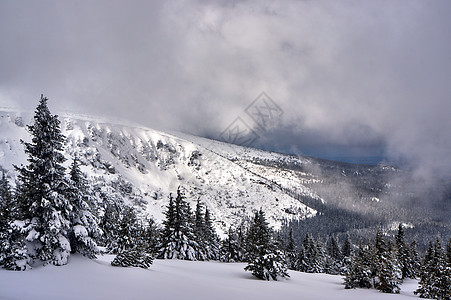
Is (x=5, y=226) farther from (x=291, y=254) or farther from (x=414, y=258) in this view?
(x=414, y=258)

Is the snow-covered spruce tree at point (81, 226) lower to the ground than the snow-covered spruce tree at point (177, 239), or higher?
higher

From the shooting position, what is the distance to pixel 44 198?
554 inches

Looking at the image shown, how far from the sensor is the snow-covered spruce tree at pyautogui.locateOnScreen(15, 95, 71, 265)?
1343 centimetres

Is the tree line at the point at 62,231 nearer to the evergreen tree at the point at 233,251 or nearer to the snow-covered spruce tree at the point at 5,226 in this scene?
the snow-covered spruce tree at the point at 5,226

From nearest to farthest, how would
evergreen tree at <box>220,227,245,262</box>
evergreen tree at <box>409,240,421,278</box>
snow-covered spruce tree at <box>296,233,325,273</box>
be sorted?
1. evergreen tree at <box>409,240,421,278</box>
2. evergreen tree at <box>220,227,245,262</box>
3. snow-covered spruce tree at <box>296,233,325,273</box>

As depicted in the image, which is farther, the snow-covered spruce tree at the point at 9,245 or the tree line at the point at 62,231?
the tree line at the point at 62,231

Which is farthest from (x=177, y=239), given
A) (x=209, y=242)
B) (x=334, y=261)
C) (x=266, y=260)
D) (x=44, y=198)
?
(x=334, y=261)

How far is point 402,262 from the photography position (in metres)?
46.1

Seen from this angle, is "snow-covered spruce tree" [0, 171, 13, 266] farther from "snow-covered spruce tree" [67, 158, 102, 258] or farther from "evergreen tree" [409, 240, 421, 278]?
"evergreen tree" [409, 240, 421, 278]

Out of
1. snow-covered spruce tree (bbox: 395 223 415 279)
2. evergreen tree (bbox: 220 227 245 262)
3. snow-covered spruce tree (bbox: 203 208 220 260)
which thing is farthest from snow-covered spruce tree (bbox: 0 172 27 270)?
snow-covered spruce tree (bbox: 395 223 415 279)

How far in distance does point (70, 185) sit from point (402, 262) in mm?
56107

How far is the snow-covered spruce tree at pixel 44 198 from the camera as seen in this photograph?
13.4 m

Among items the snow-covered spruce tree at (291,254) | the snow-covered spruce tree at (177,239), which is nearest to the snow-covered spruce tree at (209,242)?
the snow-covered spruce tree at (177,239)

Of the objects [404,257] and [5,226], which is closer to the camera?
[5,226]
